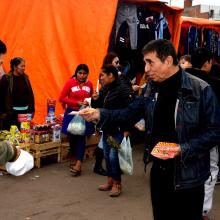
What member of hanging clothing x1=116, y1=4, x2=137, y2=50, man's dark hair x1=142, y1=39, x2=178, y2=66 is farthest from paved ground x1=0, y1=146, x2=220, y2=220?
hanging clothing x1=116, y1=4, x2=137, y2=50

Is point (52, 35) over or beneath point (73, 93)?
over

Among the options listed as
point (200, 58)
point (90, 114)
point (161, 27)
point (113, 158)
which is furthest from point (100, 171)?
point (161, 27)

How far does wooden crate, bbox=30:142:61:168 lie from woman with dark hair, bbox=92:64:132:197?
5.13 ft

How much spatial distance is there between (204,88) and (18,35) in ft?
19.0

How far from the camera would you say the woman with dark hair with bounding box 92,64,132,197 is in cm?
521

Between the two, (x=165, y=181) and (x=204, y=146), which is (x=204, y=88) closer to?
(x=204, y=146)

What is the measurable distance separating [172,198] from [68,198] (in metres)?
2.54

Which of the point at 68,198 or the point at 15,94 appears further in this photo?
the point at 15,94

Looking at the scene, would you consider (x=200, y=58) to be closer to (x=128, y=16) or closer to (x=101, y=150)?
(x=101, y=150)

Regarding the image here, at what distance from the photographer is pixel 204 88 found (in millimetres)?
Result: 2967

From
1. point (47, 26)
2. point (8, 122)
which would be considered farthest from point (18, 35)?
point (8, 122)

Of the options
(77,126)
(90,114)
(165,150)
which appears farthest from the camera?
(77,126)

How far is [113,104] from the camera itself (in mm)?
5203

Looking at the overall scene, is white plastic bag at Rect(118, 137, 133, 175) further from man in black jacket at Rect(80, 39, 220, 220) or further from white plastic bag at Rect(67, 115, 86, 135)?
man in black jacket at Rect(80, 39, 220, 220)
